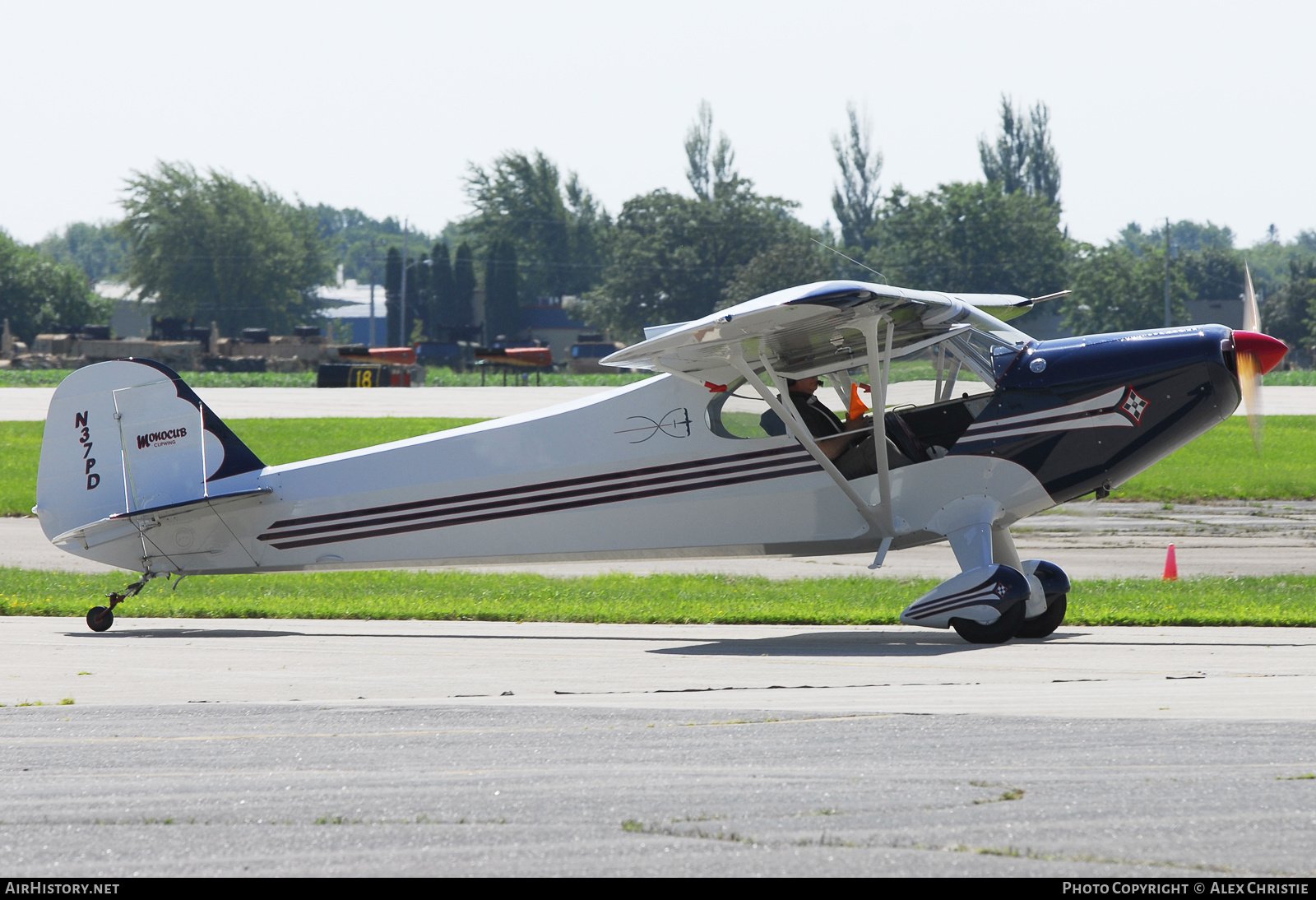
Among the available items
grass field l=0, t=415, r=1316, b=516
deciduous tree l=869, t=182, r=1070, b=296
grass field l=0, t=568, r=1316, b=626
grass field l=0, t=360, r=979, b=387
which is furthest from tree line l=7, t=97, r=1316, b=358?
grass field l=0, t=568, r=1316, b=626

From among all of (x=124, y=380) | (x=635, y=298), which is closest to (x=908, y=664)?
(x=124, y=380)

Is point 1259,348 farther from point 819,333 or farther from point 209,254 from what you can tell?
point 209,254

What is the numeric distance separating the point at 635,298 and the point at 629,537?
323ft

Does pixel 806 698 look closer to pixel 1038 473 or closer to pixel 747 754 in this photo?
pixel 747 754

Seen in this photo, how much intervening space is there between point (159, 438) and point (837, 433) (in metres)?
5.53

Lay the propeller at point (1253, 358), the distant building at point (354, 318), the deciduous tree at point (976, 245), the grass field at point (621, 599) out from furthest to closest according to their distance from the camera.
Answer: the distant building at point (354, 318), the deciduous tree at point (976, 245), the grass field at point (621, 599), the propeller at point (1253, 358)

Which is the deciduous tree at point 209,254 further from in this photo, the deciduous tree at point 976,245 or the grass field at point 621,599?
the grass field at point 621,599

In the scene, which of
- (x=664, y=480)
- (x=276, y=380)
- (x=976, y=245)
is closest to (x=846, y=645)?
(x=664, y=480)

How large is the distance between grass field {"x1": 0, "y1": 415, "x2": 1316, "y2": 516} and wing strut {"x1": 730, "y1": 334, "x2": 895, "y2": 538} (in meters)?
10.4

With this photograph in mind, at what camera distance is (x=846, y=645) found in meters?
9.44

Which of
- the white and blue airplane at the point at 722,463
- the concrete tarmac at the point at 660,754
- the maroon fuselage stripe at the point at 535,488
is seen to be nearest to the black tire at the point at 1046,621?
the white and blue airplane at the point at 722,463

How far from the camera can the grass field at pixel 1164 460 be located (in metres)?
22.1

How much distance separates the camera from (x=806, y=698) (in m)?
7.08

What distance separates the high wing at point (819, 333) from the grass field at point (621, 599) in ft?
7.57
